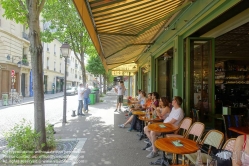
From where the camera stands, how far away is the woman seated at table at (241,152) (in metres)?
1.96

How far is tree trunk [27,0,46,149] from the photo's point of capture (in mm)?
4340

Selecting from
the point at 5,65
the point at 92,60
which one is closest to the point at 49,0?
the point at 5,65

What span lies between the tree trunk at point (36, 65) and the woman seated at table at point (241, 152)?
3.97 meters

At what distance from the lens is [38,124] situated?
4.43m

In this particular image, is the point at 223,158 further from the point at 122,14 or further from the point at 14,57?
the point at 14,57

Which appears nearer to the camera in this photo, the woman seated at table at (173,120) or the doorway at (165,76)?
the woman seated at table at (173,120)

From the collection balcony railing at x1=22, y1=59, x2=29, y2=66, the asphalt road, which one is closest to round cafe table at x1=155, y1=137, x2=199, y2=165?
the asphalt road

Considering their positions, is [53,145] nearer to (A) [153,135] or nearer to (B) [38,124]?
(B) [38,124]

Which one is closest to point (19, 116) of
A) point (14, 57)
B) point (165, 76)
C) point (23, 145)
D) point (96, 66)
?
point (23, 145)

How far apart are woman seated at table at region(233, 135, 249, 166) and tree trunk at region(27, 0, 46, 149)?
3969 mm

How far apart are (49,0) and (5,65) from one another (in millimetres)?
15754

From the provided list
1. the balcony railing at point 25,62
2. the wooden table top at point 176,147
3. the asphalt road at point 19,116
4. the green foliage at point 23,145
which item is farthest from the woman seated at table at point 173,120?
the balcony railing at point 25,62

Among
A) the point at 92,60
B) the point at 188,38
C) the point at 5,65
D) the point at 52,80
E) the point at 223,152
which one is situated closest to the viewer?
the point at 223,152

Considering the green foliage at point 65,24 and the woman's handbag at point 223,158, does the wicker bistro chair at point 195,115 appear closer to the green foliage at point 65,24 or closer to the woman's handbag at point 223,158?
the woman's handbag at point 223,158
